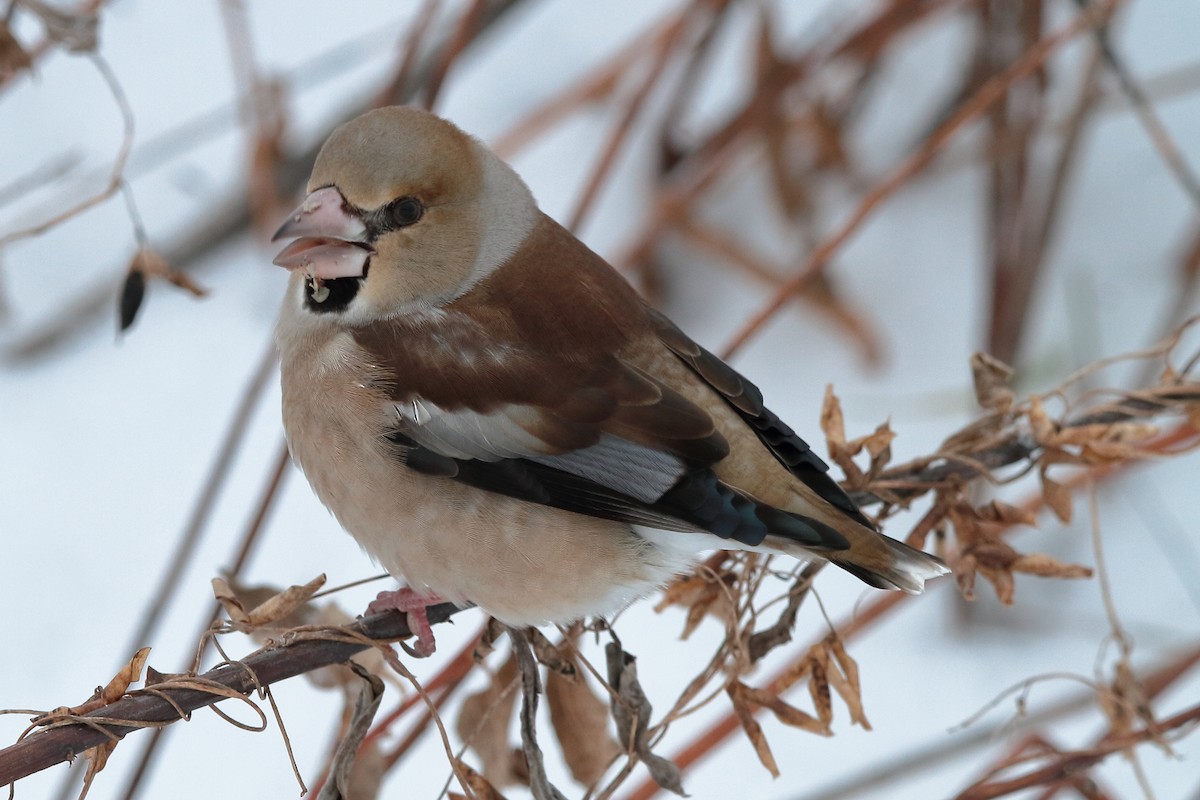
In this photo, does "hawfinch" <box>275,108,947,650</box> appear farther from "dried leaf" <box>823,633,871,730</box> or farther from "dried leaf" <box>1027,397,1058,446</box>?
"dried leaf" <box>1027,397,1058,446</box>

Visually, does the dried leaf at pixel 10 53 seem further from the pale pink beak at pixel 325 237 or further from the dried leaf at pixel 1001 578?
the dried leaf at pixel 1001 578

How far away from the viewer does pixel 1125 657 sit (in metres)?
1.73

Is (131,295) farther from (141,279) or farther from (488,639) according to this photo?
(488,639)

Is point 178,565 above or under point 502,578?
above

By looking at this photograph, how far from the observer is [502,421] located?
1.65 m

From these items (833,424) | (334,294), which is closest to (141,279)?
(334,294)

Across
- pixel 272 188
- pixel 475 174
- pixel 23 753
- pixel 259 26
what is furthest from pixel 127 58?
pixel 23 753

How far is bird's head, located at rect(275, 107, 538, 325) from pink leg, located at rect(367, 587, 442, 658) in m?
0.39

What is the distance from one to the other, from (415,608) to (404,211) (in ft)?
1.81

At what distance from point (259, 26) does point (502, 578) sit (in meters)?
3.14

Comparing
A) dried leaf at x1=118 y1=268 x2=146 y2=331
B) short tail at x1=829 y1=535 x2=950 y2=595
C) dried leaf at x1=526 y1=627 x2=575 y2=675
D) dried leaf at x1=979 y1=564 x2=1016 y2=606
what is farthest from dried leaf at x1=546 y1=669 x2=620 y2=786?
dried leaf at x1=118 y1=268 x2=146 y2=331

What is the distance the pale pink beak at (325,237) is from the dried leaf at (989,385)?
837 millimetres

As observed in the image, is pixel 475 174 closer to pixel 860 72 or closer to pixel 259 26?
pixel 860 72

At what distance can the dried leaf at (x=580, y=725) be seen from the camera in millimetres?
1722
